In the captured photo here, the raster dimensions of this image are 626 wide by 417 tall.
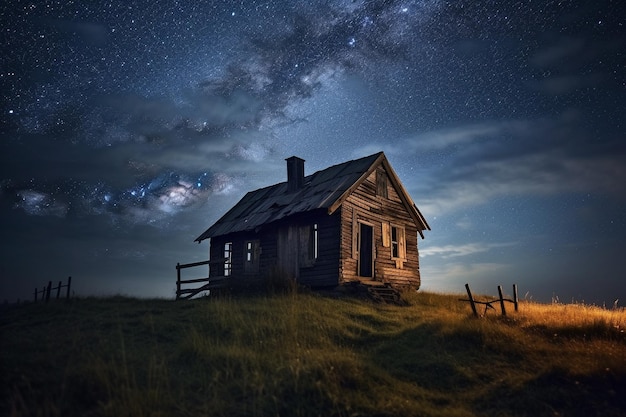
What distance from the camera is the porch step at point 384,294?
1706cm

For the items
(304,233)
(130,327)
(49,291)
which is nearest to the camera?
(130,327)

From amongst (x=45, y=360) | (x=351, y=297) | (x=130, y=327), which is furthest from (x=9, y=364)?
(x=351, y=297)

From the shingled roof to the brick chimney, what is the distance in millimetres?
339

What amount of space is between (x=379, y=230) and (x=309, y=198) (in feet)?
13.4

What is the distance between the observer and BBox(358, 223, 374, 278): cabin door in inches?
771

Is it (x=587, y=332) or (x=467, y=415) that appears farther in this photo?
(x=587, y=332)

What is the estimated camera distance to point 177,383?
6617mm

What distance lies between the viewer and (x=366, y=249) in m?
20.4

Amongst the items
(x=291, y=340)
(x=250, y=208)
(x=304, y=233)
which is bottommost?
(x=291, y=340)

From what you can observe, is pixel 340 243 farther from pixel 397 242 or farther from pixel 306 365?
pixel 306 365

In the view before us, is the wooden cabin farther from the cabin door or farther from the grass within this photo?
the grass

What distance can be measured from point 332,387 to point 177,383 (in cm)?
264

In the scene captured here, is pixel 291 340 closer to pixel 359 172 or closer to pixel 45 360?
pixel 45 360

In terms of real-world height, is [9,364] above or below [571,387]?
above
